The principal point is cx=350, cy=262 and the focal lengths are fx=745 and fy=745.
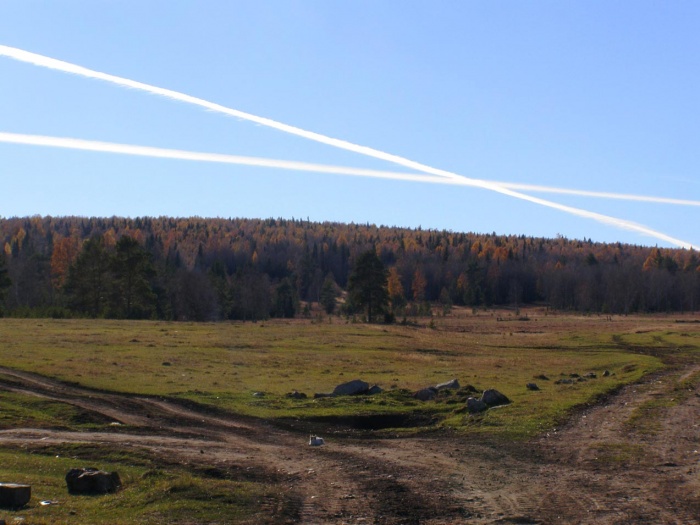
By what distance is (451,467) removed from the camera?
1897 centimetres

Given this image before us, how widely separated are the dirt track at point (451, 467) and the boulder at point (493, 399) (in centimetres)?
321

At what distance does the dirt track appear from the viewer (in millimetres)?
14984

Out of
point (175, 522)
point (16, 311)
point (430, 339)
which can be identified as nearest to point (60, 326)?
point (16, 311)

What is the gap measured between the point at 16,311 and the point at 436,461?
8467 cm

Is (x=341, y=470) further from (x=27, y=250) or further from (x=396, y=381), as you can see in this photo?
(x=27, y=250)

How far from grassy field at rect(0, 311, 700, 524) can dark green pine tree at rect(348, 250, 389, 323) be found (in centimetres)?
2248

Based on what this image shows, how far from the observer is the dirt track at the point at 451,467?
14984mm

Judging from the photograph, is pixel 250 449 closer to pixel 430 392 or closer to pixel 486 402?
pixel 486 402

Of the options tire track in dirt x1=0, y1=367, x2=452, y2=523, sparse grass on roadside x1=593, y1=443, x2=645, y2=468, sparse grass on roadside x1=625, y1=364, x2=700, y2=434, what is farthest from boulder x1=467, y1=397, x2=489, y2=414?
tire track in dirt x1=0, y1=367, x2=452, y2=523

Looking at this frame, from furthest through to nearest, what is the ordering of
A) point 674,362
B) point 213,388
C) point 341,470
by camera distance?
point 674,362
point 213,388
point 341,470

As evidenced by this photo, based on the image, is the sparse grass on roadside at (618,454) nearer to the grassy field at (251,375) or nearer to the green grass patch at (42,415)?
the grassy field at (251,375)

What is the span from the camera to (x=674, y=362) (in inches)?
1935

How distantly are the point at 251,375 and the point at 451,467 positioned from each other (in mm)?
23090

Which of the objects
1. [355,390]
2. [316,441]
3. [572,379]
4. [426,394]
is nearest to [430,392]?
[426,394]
